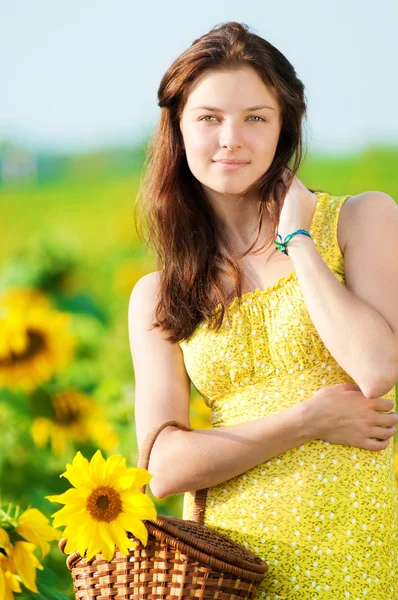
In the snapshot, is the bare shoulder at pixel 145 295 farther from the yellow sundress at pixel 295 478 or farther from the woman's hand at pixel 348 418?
the woman's hand at pixel 348 418

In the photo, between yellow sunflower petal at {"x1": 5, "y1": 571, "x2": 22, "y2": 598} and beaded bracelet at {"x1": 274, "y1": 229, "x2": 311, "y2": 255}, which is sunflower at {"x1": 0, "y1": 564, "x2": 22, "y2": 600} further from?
beaded bracelet at {"x1": 274, "y1": 229, "x2": 311, "y2": 255}

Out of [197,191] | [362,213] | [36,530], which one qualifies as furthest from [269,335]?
[36,530]

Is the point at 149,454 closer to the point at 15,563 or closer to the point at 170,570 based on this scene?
the point at 170,570

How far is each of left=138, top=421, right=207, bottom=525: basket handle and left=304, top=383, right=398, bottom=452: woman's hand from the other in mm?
225

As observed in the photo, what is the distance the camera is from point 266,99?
1725 mm

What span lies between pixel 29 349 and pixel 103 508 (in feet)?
4.18

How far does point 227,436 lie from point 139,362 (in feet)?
0.90

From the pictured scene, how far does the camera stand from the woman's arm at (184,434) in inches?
62.9

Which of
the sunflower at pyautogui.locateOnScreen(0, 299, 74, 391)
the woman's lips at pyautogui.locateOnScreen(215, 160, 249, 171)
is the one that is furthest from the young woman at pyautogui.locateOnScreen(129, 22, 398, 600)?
the sunflower at pyautogui.locateOnScreen(0, 299, 74, 391)

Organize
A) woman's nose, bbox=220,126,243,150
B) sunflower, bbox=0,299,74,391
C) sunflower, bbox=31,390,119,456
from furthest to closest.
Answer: sunflower, bbox=31,390,119,456 < sunflower, bbox=0,299,74,391 < woman's nose, bbox=220,126,243,150

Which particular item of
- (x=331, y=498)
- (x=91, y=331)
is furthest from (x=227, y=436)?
(x=91, y=331)

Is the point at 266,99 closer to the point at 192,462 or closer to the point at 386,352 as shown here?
the point at 386,352

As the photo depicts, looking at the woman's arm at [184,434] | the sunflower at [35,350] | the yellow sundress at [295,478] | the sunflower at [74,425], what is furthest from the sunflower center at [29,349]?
the yellow sundress at [295,478]

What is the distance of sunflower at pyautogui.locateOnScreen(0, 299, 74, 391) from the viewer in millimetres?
2672
